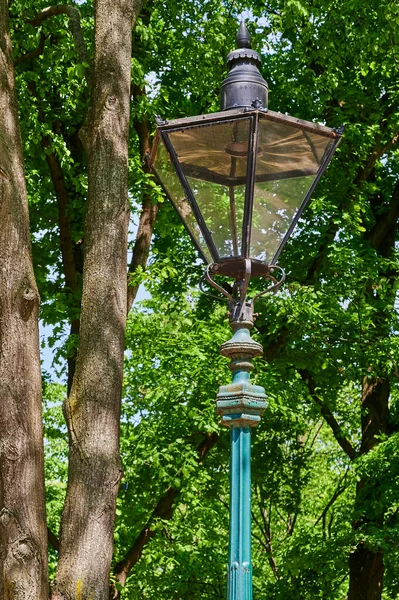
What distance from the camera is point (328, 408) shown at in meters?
17.2

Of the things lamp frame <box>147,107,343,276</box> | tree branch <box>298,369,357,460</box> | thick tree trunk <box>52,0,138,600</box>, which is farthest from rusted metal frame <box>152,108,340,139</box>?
tree branch <box>298,369,357,460</box>

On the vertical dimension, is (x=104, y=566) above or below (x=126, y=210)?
below

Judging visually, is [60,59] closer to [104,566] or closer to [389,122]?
[389,122]

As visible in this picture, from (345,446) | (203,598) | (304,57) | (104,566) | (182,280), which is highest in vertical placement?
(304,57)

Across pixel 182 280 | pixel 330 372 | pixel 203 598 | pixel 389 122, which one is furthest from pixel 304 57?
pixel 203 598

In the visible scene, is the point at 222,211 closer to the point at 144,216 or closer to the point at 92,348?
the point at 92,348

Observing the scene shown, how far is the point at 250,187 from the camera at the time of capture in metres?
4.82

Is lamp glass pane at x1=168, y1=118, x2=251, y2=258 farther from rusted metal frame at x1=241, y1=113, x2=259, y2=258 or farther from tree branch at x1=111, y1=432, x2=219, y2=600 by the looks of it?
tree branch at x1=111, y1=432, x2=219, y2=600

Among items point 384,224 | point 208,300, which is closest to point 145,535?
point 208,300

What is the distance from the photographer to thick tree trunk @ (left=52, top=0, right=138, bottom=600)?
560cm

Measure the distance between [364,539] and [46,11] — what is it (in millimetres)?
8588

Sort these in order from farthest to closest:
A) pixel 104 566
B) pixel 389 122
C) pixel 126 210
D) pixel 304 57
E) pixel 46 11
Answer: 1. pixel 389 122
2. pixel 304 57
3. pixel 46 11
4. pixel 126 210
5. pixel 104 566

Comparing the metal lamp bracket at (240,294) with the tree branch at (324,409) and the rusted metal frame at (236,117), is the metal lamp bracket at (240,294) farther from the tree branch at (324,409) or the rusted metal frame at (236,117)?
the tree branch at (324,409)

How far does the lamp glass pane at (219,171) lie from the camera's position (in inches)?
191
